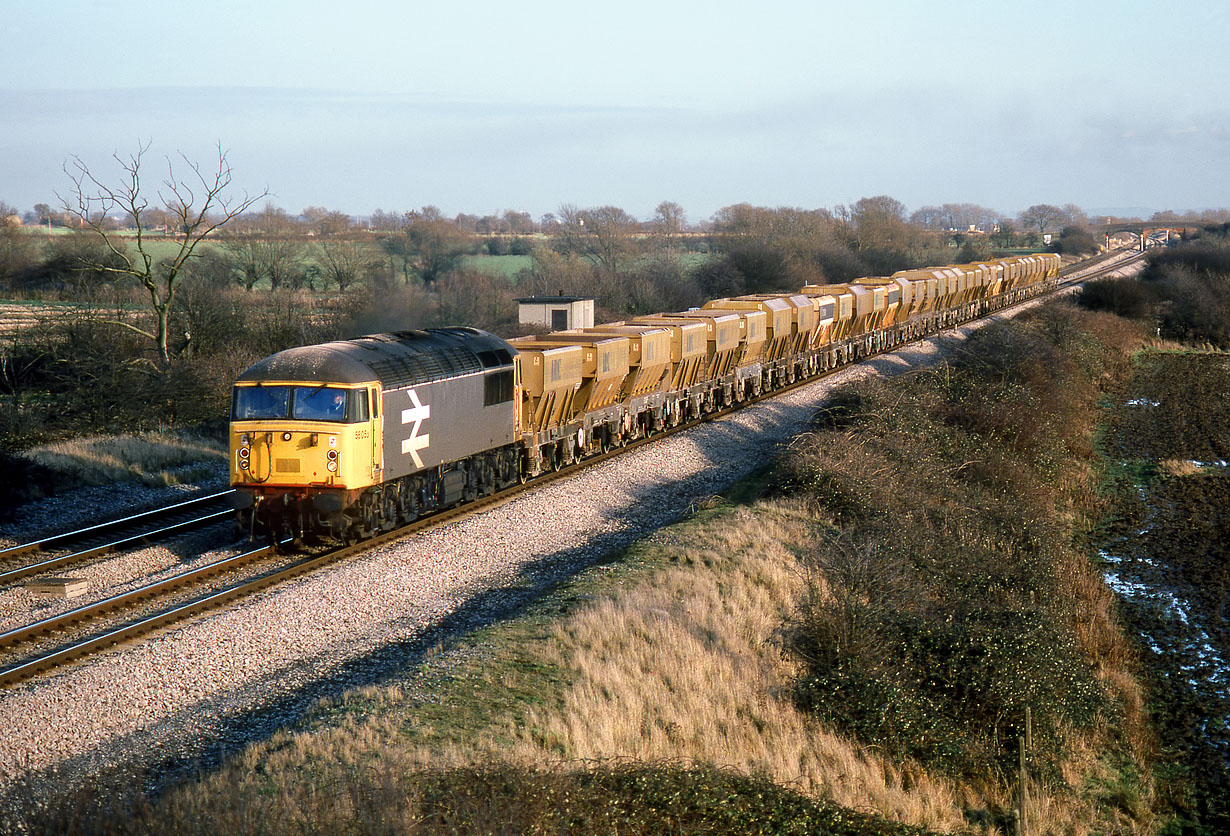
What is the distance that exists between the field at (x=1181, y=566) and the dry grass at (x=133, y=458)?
18.5 metres

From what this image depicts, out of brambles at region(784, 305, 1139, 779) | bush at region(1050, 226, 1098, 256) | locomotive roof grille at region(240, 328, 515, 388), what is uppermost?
bush at region(1050, 226, 1098, 256)

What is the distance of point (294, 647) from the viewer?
1296 centimetres

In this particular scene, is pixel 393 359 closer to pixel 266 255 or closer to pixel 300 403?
pixel 300 403

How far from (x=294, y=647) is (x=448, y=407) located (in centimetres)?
670

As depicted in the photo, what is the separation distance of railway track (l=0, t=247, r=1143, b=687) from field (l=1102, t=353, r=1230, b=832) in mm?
11779

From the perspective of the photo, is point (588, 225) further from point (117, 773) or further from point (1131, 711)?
point (117, 773)

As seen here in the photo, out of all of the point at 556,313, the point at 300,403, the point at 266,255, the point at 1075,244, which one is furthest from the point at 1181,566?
the point at 1075,244

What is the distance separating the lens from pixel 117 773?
8945mm

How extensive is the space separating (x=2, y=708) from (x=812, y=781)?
8.13 meters

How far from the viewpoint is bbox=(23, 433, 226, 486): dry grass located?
2247cm

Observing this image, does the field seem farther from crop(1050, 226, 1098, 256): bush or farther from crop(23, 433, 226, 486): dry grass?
crop(1050, 226, 1098, 256): bush

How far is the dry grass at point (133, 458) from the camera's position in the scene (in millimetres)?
22469

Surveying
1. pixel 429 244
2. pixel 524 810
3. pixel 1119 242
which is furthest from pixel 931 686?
pixel 1119 242

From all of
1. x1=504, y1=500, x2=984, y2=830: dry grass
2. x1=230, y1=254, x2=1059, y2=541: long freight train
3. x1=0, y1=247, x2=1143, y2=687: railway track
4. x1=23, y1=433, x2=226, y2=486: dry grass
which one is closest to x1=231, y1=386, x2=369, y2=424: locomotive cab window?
x1=230, y1=254, x2=1059, y2=541: long freight train
